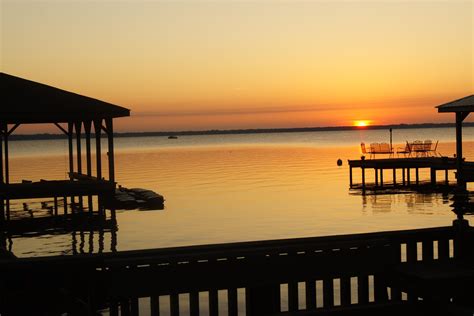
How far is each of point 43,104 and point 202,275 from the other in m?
17.9

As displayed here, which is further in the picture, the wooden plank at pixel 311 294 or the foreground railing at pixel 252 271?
the wooden plank at pixel 311 294

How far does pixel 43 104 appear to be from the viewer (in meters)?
23.7

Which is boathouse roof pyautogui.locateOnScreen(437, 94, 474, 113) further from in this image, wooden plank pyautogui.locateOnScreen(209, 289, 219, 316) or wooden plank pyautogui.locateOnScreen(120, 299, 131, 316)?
wooden plank pyautogui.locateOnScreen(120, 299, 131, 316)

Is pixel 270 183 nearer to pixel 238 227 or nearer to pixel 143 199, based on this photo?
pixel 143 199

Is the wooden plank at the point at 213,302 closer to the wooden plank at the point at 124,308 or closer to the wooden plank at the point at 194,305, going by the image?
the wooden plank at the point at 194,305

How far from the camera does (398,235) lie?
8242mm

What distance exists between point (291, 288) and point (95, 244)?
60.2ft

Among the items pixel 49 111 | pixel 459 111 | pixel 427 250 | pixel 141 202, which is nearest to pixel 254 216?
pixel 141 202

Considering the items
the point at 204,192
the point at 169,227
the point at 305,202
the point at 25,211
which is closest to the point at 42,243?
the point at 169,227

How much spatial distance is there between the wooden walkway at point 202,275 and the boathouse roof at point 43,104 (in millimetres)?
15594

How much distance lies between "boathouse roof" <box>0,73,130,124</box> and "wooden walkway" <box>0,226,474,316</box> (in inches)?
614

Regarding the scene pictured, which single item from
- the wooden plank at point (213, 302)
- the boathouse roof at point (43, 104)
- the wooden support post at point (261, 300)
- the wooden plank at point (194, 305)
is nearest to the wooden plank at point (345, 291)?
the wooden support post at point (261, 300)

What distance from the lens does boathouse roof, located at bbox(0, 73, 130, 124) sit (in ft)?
73.5

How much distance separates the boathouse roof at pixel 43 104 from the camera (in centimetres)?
2239
